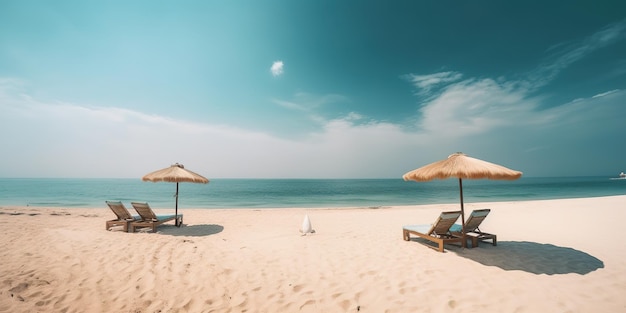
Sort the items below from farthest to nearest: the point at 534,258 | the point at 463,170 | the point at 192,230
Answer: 1. the point at 192,230
2. the point at 463,170
3. the point at 534,258

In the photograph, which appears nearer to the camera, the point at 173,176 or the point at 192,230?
the point at 173,176

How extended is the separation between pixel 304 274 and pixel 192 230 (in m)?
6.02

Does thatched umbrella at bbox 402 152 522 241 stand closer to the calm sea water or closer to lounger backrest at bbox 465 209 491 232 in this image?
lounger backrest at bbox 465 209 491 232

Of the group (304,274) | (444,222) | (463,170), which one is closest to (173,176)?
(304,274)

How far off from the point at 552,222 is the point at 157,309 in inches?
500

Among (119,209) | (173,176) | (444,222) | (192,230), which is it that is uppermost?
(173,176)

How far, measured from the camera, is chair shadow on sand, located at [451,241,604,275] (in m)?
4.92

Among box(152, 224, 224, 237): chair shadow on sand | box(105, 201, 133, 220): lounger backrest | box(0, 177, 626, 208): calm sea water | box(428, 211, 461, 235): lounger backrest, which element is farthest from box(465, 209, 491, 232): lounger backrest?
box(0, 177, 626, 208): calm sea water

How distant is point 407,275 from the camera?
183 inches

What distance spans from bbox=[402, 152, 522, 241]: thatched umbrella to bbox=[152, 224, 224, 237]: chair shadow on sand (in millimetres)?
6789

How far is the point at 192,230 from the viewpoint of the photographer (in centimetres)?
910

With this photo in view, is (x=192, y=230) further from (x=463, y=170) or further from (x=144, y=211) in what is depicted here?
(x=463, y=170)

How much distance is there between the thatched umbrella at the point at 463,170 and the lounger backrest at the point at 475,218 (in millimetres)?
1038

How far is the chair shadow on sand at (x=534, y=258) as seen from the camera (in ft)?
16.1
